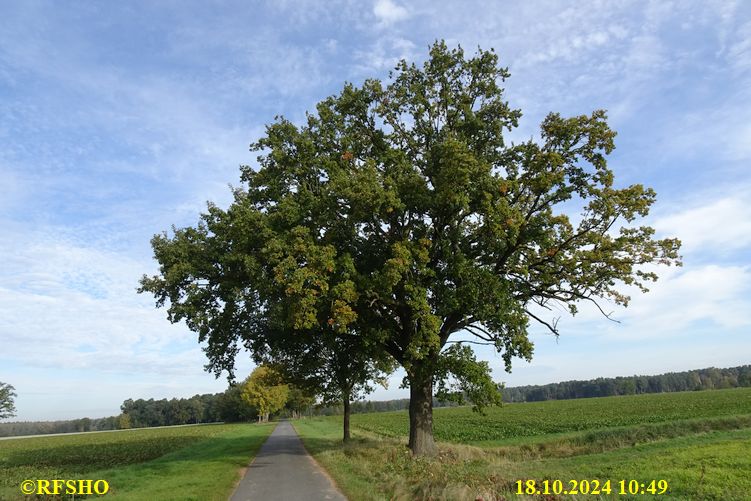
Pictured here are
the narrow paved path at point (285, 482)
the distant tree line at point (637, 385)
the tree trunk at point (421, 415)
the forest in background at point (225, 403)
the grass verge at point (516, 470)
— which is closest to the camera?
the grass verge at point (516, 470)

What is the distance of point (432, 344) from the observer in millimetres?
17266

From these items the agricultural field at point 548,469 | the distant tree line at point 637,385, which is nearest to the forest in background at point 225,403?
the distant tree line at point 637,385

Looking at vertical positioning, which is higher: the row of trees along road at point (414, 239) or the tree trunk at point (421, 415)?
the row of trees along road at point (414, 239)

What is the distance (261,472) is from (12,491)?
385 inches

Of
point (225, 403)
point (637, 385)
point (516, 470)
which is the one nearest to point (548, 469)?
point (516, 470)

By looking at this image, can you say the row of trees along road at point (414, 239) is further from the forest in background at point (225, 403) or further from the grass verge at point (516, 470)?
the forest in background at point (225, 403)

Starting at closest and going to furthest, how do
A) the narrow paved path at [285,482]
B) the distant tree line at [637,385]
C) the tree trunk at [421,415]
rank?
1. the narrow paved path at [285,482]
2. the tree trunk at [421,415]
3. the distant tree line at [637,385]

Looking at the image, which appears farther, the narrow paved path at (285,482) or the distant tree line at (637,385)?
the distant tree line at (637,385)

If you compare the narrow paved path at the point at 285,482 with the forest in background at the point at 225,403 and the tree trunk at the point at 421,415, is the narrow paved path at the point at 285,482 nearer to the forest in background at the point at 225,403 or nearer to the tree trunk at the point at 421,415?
the tree trunk at the point at 421,415

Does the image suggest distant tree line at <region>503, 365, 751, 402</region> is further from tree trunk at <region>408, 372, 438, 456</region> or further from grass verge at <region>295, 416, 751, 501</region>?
tree trunk at <region>408, 372, 438, 456</region>

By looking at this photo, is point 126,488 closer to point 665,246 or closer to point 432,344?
point 432,344

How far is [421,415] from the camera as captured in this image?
20.7 metres

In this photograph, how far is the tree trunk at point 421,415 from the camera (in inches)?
787

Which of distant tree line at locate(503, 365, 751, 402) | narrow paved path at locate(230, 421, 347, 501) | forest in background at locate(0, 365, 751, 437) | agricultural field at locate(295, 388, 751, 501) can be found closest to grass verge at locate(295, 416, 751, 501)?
agricultural field at locate(295, 388, 751, 501)
